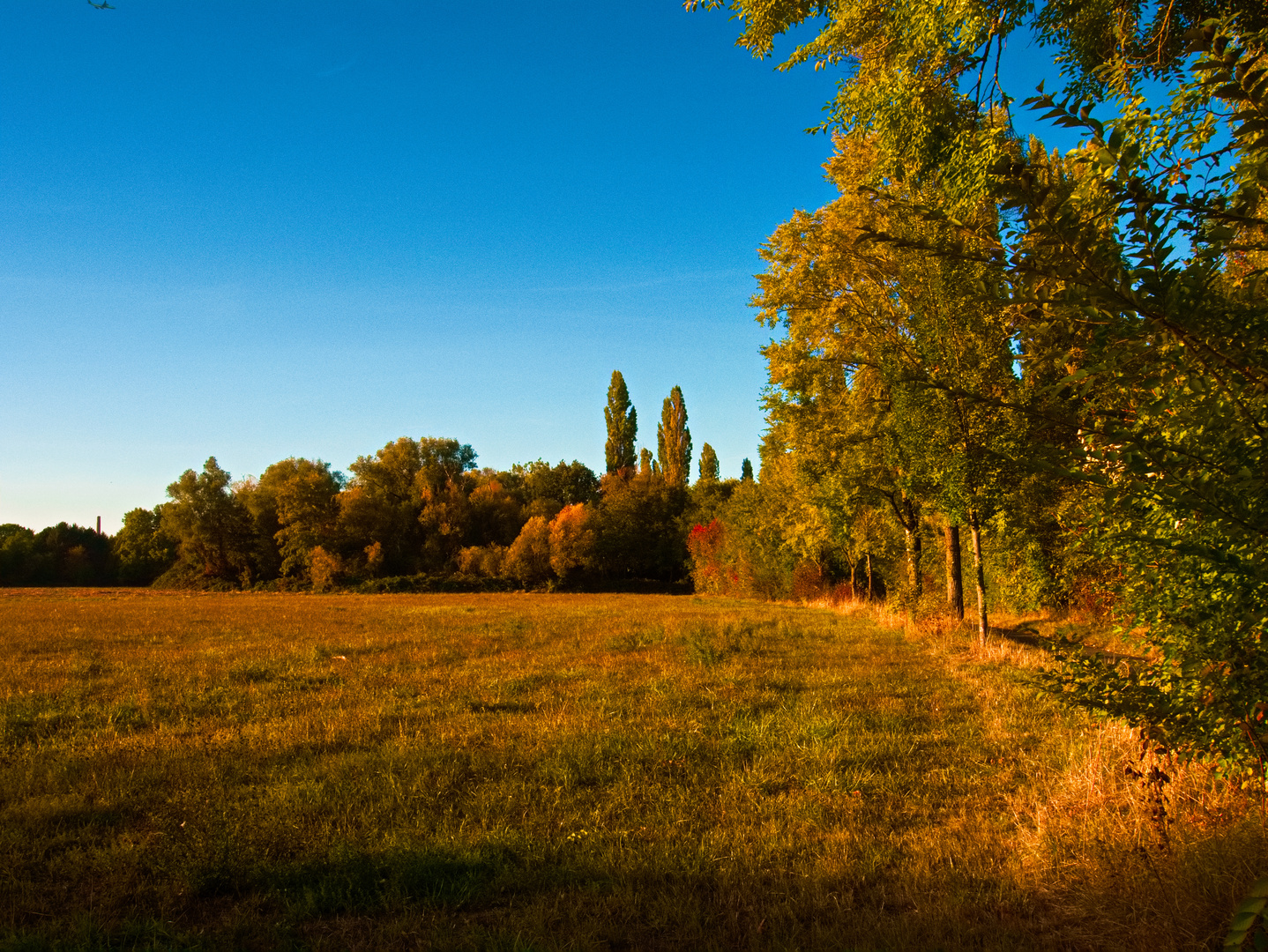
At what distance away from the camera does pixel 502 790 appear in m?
6.12

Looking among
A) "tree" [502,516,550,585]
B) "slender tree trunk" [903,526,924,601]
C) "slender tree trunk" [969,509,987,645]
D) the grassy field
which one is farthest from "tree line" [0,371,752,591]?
the grassy field

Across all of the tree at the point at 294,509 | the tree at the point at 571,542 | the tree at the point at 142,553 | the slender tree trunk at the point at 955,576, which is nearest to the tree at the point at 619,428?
the tree at the point at 571,542

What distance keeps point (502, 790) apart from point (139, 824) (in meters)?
2.87

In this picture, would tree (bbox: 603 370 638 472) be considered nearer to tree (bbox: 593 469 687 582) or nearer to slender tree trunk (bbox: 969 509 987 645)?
tree (bbox: 593 469 687 582)

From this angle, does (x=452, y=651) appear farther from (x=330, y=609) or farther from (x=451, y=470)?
(x=451, y=470)

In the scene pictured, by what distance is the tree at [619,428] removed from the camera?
75.9 m

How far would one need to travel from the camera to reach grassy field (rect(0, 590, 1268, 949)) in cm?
395

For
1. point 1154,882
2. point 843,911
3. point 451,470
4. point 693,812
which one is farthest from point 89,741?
point 451,470

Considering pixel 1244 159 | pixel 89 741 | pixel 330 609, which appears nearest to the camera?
pixel 1244 159

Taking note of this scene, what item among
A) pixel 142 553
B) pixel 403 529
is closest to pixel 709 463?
pixel 403 529

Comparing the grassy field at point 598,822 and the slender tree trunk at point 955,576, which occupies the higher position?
the slender tree trunk at point 955,576

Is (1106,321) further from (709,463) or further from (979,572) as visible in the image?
(709,463)

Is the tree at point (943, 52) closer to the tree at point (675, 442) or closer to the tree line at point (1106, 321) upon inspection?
the tree line at point (1106, 321)

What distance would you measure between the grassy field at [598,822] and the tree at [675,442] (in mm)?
61973
